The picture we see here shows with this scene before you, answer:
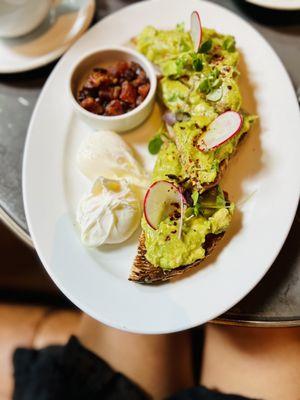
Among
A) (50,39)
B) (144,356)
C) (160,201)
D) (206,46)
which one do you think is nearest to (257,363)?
(144,356)

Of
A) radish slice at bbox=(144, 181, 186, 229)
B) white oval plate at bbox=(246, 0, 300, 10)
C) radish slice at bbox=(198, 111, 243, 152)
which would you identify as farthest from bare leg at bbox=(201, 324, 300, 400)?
white oval plate at bbox=(246, 0, 300, 10)

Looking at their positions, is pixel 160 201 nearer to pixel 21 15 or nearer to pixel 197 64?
pixel 197 64

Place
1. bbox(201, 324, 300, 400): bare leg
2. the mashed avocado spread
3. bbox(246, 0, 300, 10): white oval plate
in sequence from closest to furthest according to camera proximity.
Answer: the mashed avocado spread < bbox(201, 324, 300, 400): bare leg < bbox(246, 0, 300, 10): white oval plate

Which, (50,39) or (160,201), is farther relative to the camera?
(50,39)

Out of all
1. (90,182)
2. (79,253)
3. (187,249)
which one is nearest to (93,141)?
(90,182)

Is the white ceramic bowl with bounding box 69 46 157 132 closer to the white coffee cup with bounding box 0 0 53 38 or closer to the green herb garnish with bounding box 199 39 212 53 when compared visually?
the green herb garnish with bounding box 199 39 212 53
